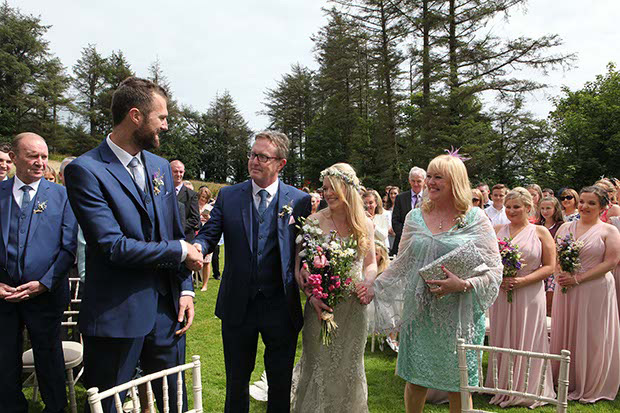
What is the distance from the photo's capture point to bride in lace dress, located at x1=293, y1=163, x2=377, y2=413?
375cm

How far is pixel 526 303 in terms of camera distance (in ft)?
15.6

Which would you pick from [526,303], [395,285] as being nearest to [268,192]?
[395,285]

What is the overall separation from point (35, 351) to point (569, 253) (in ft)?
18.6

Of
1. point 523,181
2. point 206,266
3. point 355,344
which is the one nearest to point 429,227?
point 355,344

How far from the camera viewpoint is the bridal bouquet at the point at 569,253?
497 cm

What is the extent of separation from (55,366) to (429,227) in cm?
351

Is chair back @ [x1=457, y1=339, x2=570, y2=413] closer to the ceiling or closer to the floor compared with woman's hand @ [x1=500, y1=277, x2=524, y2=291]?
closer to the floor

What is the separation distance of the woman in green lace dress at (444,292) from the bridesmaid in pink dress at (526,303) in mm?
1486

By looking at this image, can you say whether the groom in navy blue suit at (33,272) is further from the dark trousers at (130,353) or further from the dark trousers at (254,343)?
the dark trousers at (254,343)

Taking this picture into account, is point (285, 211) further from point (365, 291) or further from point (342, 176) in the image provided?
point (365, 291)

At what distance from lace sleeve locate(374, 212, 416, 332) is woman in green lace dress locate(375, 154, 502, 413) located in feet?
0.14

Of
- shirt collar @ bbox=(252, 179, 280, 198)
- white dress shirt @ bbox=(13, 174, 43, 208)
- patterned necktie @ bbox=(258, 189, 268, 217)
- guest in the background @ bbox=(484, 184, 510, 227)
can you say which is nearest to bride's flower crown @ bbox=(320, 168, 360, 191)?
shirt collar @ bbox=(252, 179, 280, 198)

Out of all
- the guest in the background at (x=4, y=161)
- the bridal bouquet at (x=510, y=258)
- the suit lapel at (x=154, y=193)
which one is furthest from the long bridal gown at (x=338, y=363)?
the guest in the background at (x=4, y=161)

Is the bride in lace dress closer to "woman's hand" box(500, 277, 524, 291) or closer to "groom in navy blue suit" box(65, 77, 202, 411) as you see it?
"groom in navy blue suit" box(65, 77, 202, 411)
